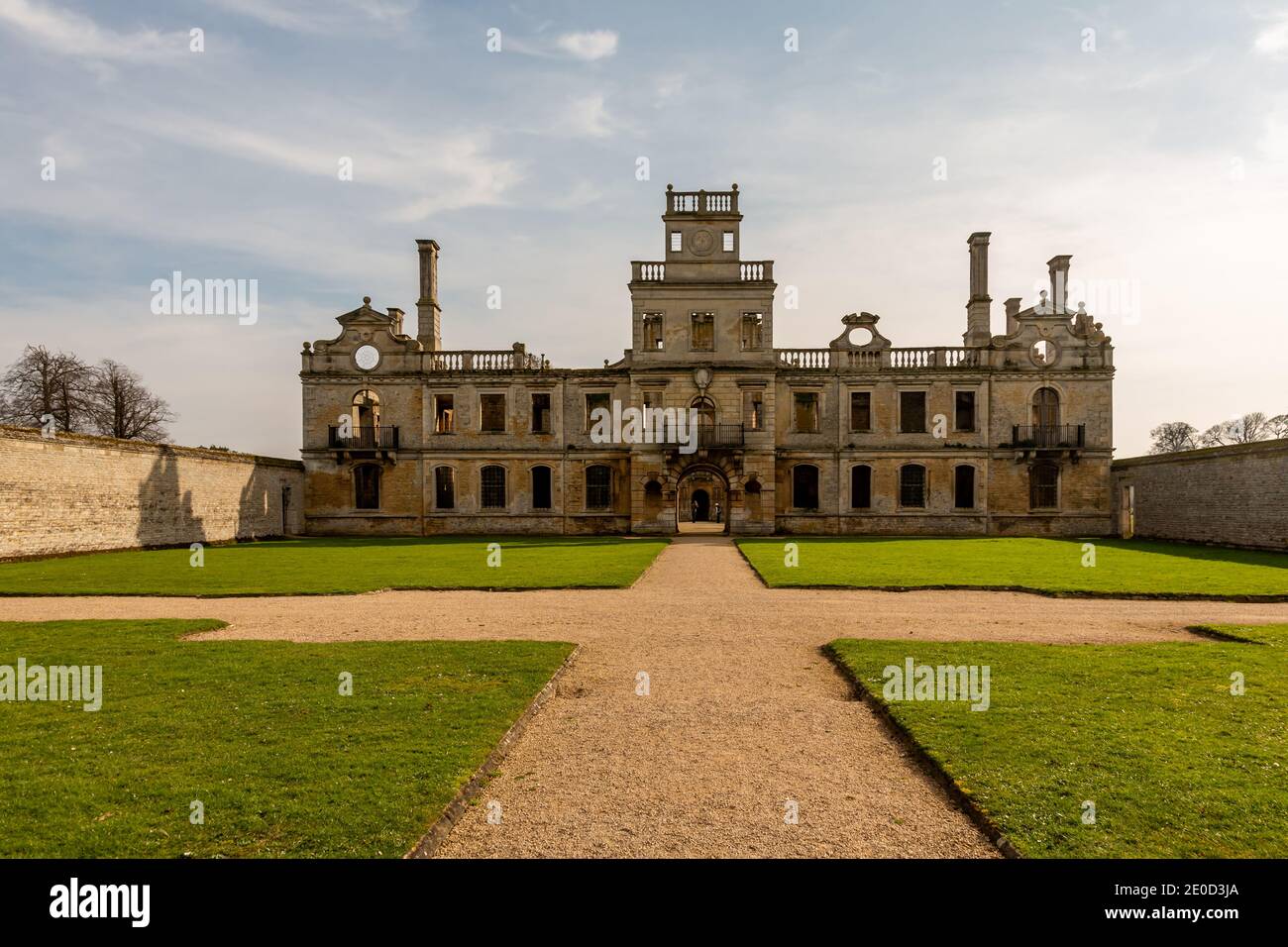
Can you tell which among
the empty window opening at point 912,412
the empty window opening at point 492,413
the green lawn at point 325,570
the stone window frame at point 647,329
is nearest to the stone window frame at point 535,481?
the empty window opening at point 492,413

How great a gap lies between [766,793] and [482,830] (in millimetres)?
2063

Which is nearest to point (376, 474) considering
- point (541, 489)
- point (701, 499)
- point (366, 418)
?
point (366, 418)

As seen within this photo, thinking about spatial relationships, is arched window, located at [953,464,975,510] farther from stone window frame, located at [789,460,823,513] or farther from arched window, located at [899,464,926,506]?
stone window frame, located at [789,460,823,513]

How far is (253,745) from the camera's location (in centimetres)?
584

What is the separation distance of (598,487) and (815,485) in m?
10.5

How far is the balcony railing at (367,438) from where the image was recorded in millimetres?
34844

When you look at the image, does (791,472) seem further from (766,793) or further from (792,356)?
(766,793)

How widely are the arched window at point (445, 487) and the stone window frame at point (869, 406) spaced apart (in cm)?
1943

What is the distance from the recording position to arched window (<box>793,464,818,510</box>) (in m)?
34.8

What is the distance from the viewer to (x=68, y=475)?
23.5m

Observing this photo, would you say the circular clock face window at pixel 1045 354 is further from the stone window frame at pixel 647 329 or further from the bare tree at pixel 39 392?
the bare tree at pixel 39 392

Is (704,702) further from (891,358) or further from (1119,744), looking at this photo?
(891,358)

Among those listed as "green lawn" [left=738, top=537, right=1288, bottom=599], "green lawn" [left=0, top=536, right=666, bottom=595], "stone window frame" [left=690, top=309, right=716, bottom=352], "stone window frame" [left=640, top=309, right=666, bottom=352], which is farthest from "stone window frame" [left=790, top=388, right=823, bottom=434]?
Answer: "green lawn" [left=0, top=536, right=666, bottom=595]

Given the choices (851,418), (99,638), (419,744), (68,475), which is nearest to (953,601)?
(419,744)
